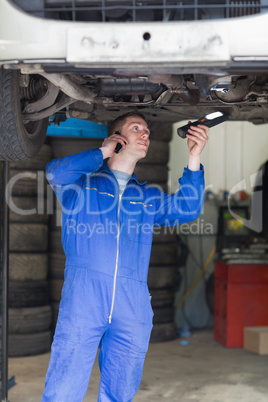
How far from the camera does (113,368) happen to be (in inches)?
94.0

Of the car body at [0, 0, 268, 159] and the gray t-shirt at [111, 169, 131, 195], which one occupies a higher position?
the car body at [0, 0, 268, 159]

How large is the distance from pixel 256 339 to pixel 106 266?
2.80 metres

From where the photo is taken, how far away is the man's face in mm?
2578

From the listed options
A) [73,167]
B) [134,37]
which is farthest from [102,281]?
[134,37]

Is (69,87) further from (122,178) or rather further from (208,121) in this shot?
(208,121)

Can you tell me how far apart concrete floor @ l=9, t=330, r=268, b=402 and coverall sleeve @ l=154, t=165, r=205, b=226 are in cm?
146

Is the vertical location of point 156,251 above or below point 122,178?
below

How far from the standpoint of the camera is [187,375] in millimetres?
4168

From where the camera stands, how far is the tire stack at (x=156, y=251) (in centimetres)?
480

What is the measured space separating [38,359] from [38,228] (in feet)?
3.22

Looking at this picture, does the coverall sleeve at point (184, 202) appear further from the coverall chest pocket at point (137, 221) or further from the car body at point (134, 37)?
the car body at point (134, 37)

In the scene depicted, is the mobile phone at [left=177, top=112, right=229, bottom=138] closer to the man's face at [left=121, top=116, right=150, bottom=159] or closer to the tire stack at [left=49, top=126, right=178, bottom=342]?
the man's face at [left=121, top=116, right=150, bottom=159]

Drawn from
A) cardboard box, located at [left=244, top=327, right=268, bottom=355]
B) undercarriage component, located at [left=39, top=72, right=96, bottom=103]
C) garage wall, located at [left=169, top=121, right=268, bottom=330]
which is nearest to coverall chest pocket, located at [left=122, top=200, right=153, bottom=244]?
undercarriage component, located at [left=39, top=72, right=96, bottom=103]

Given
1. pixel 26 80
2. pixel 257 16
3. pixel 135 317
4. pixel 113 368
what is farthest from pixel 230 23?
pixel 113 368
